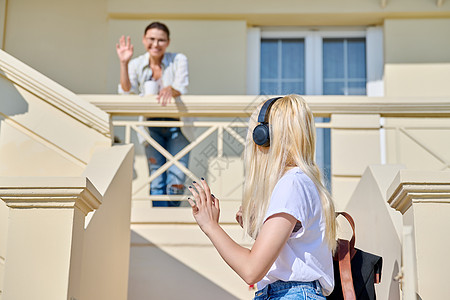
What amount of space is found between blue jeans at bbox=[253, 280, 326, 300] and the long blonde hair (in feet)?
0.57

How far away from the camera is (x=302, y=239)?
110 inches

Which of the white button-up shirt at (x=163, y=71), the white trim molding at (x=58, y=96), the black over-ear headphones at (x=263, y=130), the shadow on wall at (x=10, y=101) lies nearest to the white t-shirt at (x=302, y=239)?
the black over-ear headphones at (x=263, y=130)

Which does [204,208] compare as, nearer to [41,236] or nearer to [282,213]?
[282,213]

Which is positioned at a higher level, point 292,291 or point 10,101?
point 10,101

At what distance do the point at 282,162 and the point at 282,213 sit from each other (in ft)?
0.74

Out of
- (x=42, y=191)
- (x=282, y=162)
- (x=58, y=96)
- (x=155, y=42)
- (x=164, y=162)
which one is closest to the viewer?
(x=282, y=162)

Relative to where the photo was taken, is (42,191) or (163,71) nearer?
(42,191)

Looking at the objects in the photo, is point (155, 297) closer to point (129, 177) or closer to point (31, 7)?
point (129, 177)

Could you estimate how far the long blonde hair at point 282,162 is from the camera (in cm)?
284

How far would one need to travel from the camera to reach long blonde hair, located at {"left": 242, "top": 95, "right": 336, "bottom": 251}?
2836mm

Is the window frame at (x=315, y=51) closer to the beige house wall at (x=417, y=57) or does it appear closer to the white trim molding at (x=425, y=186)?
the beige house wall at (x=417, y=57)

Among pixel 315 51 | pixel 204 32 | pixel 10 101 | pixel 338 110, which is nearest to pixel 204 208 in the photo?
pixel 10 101

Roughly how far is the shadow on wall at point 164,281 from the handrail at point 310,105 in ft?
3.81

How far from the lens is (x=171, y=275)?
5.91m
